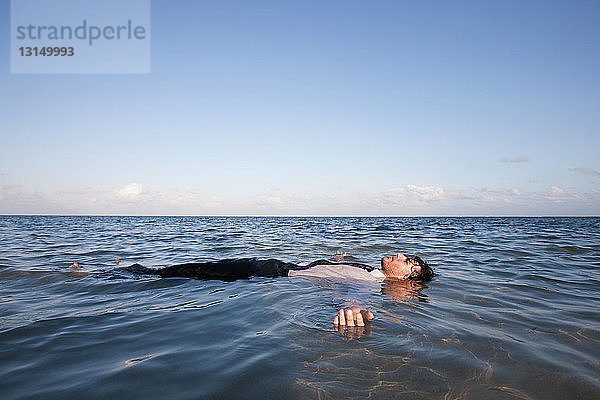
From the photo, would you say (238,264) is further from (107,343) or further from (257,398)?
(257,398)

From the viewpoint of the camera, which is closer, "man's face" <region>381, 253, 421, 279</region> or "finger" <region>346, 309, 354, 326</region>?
"finger" <region>346, 309, 354, 326</region>

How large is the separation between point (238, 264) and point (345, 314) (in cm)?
352

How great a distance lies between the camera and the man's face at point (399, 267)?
703 centimetres

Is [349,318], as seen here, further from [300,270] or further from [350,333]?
[300,270]

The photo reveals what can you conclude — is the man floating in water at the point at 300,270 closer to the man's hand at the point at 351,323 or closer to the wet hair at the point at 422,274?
the wet hair at the point at 422,274

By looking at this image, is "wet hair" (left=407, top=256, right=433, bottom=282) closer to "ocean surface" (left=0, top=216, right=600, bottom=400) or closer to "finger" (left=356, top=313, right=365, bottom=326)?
"ocean surface" (left=0, top=216, right=600, bottom=400)

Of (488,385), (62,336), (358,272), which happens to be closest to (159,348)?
(62,336)

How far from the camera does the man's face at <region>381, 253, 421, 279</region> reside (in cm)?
703

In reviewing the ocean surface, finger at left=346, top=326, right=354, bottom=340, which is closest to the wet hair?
the ocean surface

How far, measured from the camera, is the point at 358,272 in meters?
6.62

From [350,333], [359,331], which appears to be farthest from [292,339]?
[359,331]

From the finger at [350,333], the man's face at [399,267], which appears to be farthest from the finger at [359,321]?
the man's face at [399,267]

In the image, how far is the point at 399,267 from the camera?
23.3ft

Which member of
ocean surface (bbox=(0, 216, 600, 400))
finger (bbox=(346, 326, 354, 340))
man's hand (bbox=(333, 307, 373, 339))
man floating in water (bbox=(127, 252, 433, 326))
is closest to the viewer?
ocean surface (bbox=(0, 216, 600, 400))
